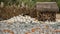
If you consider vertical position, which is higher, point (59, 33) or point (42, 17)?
point (59, 33)

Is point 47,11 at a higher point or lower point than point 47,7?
lower

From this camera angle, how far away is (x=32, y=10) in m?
9.23

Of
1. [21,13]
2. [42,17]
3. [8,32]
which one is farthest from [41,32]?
[21,13]

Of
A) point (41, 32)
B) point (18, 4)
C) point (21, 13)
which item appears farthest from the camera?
point (18, 4)

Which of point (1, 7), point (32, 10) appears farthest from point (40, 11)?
point (1, 7)

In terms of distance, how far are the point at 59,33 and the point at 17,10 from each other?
→ 5407 millimetres

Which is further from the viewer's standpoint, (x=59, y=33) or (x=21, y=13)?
(x=21, y=13)

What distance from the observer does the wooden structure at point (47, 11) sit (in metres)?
7.56

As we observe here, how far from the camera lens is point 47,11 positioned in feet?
25.3

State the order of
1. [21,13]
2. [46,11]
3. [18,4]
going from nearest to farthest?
[46,11] < [21,13] < [18,4]

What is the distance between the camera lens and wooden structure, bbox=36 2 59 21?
24.8 ft

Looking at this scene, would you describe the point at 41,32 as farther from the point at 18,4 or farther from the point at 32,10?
the point at 18,4

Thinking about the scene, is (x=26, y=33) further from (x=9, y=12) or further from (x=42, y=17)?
(x=9, y=12)

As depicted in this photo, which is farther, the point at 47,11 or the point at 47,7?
the point at 47,11
